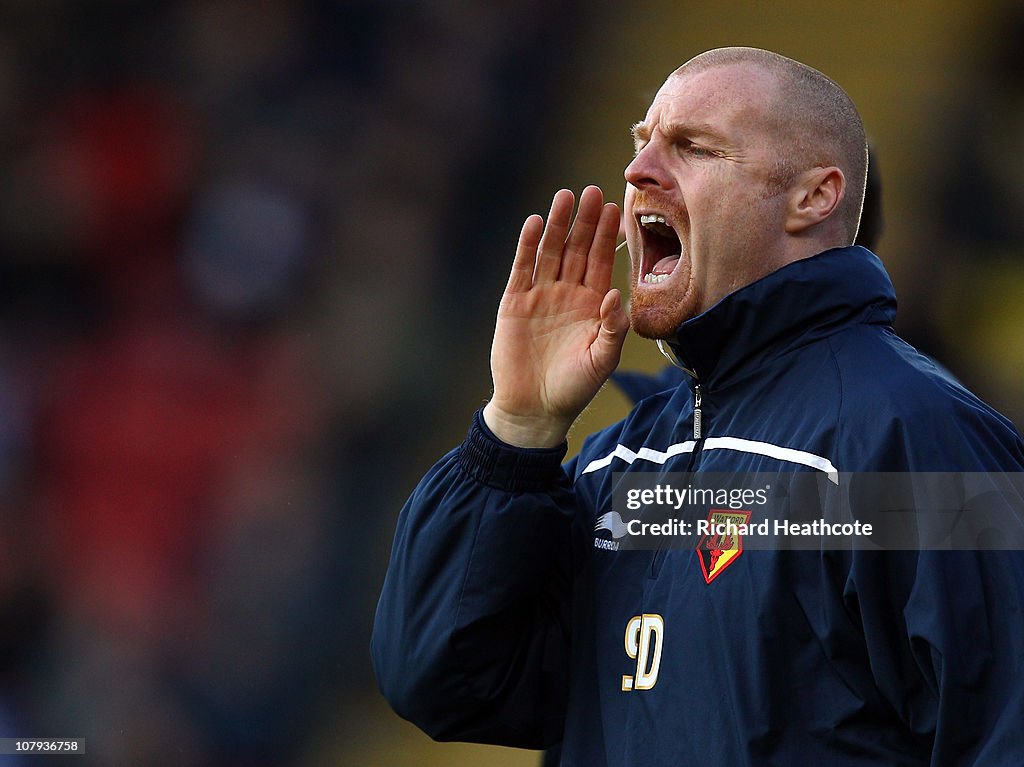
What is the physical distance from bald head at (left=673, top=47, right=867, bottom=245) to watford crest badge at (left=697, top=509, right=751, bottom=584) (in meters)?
0.43

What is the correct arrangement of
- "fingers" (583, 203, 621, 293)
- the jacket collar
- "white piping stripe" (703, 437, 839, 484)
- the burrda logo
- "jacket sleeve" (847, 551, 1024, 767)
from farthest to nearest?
"fingers" (583, 203, 621, 293), the burrda logo, the jacket collar, "white piping stripe" (703, 437, 839, 484), "jacket sleeve" (847, 551, 1024, 767)

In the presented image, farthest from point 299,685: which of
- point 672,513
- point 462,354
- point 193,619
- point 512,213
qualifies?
point 672,513

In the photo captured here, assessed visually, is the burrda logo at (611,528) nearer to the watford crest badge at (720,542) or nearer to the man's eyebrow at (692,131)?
the watford crest badge at (720,542)

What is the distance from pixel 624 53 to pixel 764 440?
2.67m

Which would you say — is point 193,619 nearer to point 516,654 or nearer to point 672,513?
point 516,654

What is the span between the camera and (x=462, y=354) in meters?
3.77

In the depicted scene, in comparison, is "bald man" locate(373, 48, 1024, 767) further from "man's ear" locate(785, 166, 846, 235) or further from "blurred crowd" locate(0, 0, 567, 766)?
"blurred crowd" locate(0, 0, 567, 766)

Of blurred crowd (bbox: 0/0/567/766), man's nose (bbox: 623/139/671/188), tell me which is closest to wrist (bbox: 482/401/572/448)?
man's nose (bbox: 623/139/671/188)

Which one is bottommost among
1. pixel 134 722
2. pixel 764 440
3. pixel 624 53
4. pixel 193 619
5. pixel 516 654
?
pixel 134 722

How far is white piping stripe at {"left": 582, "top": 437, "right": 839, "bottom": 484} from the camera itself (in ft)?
4.49

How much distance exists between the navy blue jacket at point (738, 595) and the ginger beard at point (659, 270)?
5cm

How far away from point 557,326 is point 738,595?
51cm

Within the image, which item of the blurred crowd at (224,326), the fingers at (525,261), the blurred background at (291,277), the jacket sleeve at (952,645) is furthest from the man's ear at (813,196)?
the blurred crowd at (224,326)

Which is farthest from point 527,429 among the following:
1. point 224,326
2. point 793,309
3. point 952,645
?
point 224,326
